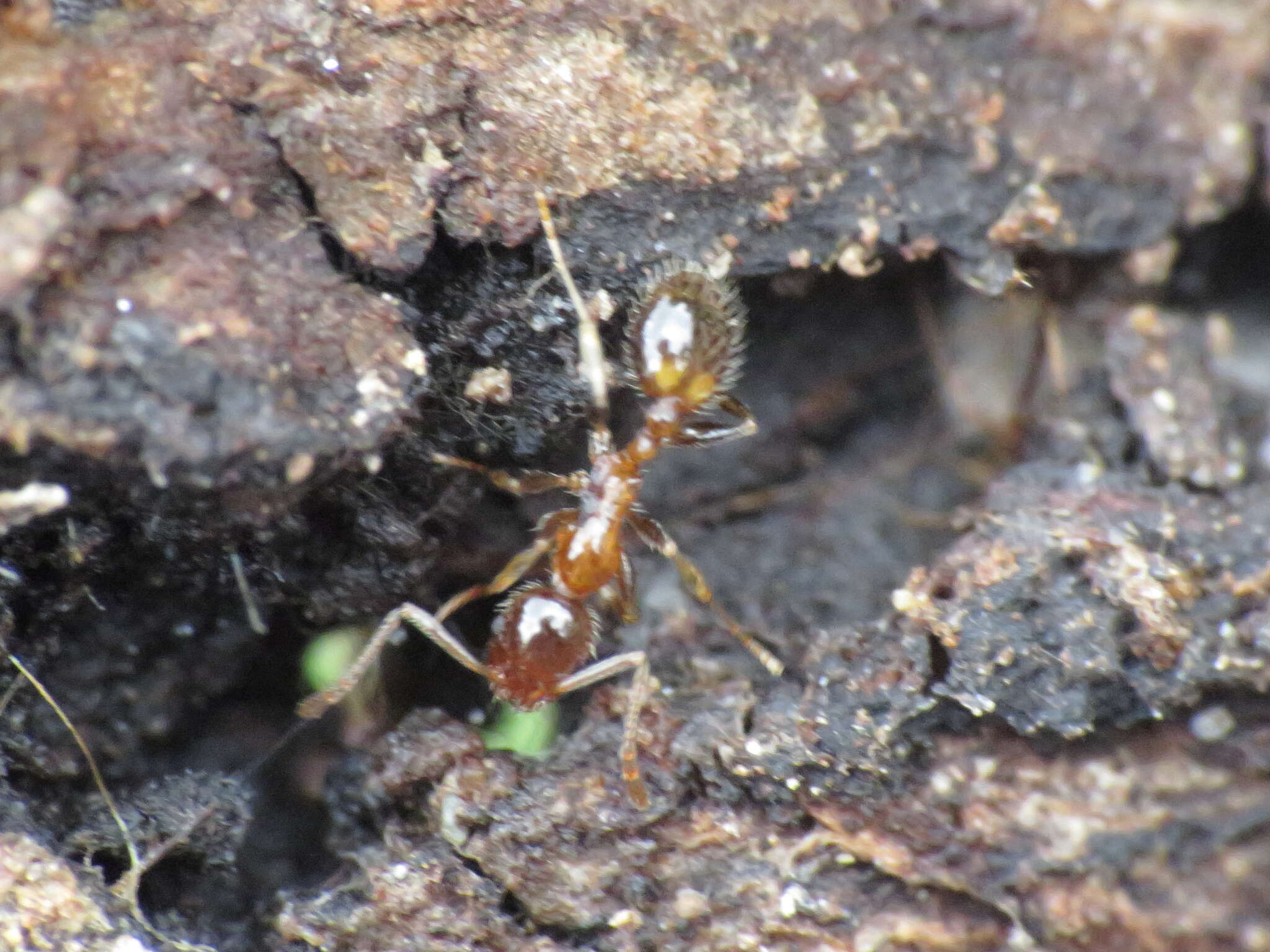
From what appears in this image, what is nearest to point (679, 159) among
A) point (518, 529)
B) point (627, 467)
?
point (627, 467)

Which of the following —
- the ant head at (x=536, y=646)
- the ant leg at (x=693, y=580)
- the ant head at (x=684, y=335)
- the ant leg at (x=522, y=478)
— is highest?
the ant head at (x=684, y=335)

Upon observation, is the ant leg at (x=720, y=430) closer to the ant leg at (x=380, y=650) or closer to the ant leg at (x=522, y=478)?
the ant leg at (x=522, y=478)

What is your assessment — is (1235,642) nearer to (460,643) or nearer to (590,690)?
(590,690)

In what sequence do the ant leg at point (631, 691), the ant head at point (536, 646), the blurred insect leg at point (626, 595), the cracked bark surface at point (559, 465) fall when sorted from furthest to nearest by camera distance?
the blurred insect leg at point (626, 595), the ant head at point (536, 646), the ant leg at point (631, 691), the cracked bark surface at point (559, 465)

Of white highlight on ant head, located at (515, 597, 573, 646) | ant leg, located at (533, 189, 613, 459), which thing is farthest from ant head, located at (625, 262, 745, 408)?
white highlight on ant head, located at (515, 597, 573, 646)

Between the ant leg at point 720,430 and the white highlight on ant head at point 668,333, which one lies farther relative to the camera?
the ant leg at point 720,430

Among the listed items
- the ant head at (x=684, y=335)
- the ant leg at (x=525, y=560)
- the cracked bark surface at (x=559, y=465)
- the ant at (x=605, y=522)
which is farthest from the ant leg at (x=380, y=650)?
the ant head at (x=684, y=335)
